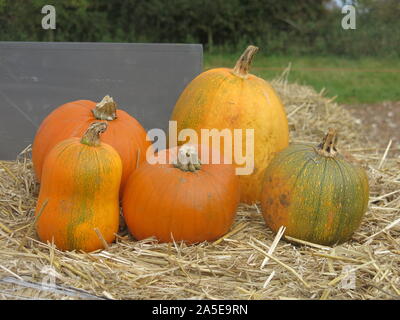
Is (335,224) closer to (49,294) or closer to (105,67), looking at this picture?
(49,294)

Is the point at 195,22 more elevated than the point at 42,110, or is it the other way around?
the point at 195,22

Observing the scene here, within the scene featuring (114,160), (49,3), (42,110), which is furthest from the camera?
(49,3)

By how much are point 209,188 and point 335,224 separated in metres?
0.59

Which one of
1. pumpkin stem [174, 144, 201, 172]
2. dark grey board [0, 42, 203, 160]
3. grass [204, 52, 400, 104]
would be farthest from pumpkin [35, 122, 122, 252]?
grass [204, 52, 400, 104]

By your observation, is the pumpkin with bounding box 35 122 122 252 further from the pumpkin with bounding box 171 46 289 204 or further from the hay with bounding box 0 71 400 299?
the pumpkin with bounding box 171 46 289 204

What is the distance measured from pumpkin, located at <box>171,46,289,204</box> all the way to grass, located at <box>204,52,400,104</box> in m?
4.52

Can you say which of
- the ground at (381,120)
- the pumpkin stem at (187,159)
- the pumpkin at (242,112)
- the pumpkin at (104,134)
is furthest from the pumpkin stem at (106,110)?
the ground at (381,120)

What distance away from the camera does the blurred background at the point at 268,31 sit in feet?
26.2

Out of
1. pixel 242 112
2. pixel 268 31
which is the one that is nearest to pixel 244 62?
pixel 242 112

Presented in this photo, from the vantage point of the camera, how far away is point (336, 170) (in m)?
2.72

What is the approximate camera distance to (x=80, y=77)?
398 centimetres

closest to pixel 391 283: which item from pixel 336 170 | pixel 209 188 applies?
pixel 336 170

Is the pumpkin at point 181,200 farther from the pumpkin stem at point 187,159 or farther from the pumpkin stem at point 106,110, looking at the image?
the pumpkin stem at point 106,110

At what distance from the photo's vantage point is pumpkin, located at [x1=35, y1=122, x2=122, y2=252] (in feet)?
8.36
